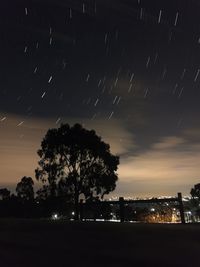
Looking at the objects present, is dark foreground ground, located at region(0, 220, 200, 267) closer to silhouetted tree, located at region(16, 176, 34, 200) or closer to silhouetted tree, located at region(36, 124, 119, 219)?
silhouetted tree, located at region(36, 124, 119, 219)

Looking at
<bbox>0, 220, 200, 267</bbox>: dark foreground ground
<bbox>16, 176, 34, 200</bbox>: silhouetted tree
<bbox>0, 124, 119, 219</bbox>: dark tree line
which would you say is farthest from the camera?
<bbox>16, 176, 34, 200</bbox>: silhouetted tree

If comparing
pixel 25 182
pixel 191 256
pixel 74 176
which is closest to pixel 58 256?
pixel 191 256

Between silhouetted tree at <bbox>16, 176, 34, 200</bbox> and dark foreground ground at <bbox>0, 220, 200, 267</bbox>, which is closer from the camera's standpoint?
dark foreground ground at <bbox>0, 220, 200, 267</bbox>

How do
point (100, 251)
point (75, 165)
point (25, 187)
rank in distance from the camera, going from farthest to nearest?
point (25, 187)
point (75, 165)
point (100, 251)

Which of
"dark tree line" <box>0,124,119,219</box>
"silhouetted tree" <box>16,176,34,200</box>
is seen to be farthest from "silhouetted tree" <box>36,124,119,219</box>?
"silhouetted tree" <box>16,176,34,200</box>

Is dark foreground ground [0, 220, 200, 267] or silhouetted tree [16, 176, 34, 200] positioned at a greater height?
silhouetted tree [16, 176, 34, 200]

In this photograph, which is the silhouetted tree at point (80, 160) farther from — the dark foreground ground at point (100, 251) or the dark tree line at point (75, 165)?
the dark foreground ground at point (100, 251)

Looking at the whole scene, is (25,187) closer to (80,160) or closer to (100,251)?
(80,160)

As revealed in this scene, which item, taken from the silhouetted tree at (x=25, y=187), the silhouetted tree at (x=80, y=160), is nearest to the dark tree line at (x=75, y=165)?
the silhouetted tree at (x=80, y=160)

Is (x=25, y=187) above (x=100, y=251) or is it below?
above

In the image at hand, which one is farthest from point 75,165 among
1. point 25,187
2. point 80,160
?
→ point 25,187

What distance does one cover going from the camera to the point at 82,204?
2367cm

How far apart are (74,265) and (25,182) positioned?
136 ft

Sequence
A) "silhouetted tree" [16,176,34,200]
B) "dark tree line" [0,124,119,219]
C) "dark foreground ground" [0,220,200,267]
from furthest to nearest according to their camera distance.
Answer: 1. "silhouetted tree" [16,176,34,200]
2. "dark tree line" [0,124,119,219]
3. "dark foreground ground" [0,220,200,267]
